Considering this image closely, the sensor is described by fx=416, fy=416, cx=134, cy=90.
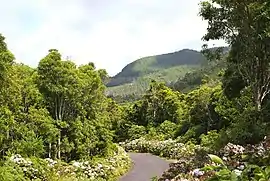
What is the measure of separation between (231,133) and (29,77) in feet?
30.5

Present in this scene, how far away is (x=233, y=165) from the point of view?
6.69 meters

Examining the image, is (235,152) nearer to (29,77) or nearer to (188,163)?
(188,163)

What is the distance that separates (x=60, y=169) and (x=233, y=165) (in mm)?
9827

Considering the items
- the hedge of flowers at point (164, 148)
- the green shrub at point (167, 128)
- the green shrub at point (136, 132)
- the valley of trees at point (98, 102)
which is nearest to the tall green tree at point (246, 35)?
the valley of trees at point (98, 102)

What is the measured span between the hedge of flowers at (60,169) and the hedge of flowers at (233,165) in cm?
483

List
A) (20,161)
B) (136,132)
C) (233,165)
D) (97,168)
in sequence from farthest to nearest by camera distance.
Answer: (136,132) < (97,168) < (20,161) < (233,165)

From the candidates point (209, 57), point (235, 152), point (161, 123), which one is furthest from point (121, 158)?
point (161, 123)

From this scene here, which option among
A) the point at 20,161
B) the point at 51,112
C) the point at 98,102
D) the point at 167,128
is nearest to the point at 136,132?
the point at 167,128

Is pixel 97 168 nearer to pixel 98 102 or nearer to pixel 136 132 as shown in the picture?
pixel 98 102

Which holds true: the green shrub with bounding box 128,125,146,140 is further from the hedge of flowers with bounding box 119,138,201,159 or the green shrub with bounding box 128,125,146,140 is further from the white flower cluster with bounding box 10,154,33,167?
the white flower cluster with bounding box 10,154,33,167

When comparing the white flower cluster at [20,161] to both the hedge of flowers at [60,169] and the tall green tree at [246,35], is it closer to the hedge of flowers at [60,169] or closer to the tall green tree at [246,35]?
the hedge of flowers at [60,169]

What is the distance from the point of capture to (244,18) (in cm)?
1384

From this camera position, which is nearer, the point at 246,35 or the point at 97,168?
the point at 246,35

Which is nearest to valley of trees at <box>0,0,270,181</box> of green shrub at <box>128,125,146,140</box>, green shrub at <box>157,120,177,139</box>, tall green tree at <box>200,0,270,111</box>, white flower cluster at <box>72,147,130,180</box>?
tall green tree at <box>200,0,270,111</box>
